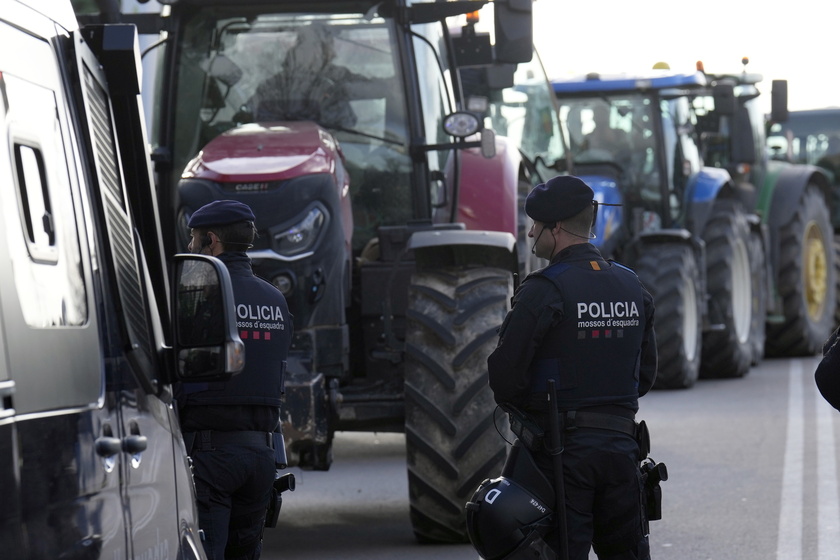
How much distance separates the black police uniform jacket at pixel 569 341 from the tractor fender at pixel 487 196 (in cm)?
347

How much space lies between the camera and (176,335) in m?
3.36

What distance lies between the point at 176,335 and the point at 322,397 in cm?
358

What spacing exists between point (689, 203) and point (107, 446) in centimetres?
1347

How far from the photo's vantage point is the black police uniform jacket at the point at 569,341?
4.73m

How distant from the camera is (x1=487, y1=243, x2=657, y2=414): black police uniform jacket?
4730mm

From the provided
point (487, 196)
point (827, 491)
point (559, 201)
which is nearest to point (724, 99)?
point (827, 491)

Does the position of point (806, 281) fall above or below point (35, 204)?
below

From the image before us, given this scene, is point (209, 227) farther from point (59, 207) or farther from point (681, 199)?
point (681, 199)

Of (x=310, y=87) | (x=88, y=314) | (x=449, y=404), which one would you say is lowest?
(x=449, y=404)

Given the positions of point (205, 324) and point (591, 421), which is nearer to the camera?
point (205, 324)

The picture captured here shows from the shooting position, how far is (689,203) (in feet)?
52.2

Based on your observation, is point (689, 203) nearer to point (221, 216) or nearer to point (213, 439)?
point (221, 216)

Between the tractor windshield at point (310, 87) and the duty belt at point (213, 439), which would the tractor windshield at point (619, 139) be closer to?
the tractor windshield at point (310, 87)

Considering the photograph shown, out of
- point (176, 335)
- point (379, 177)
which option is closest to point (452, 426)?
point (379, 177)
